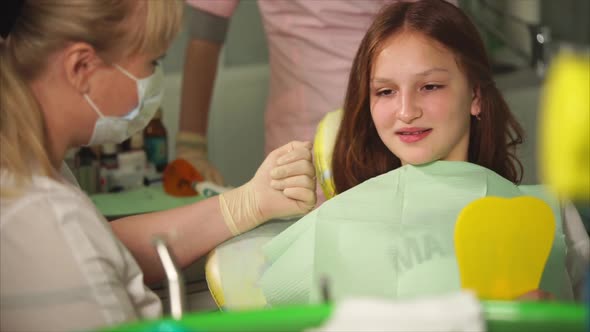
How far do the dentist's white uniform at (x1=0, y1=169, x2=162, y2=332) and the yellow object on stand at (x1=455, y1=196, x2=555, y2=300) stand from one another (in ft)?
1.53

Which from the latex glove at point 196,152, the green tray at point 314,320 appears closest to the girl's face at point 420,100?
the green tray at point 314,320

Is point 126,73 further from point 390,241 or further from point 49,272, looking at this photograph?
point 390,241

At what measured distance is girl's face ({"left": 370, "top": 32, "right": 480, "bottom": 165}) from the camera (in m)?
1.38

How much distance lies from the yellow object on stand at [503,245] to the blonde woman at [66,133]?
47cm

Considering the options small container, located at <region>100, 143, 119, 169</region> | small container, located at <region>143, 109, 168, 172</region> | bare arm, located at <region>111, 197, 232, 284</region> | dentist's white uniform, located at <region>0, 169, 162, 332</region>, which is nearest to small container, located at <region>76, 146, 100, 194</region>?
small container, located at <region>100, 143, 119, 169</region>

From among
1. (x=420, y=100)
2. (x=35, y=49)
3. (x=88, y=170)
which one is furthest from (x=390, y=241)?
(x=88, y=170)

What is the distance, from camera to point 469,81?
1443 mm

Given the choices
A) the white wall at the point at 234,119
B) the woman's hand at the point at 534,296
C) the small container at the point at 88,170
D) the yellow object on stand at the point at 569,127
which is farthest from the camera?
the white wall at the point at 234,119

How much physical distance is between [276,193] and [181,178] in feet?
1.85

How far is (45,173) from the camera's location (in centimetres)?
121

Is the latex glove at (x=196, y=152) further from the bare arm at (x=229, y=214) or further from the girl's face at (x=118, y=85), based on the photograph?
the girl's face at (x=118, y=85)

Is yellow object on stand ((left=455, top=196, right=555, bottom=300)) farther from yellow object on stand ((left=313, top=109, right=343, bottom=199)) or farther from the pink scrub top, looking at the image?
the pink scrub top

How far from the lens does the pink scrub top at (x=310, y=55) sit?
187 cm

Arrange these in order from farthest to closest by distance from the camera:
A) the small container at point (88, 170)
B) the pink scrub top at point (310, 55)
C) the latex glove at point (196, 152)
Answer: the small container at point (88, 170)
the latex glove at point (196, 152)
the pink scrub top at point (310, 55)
